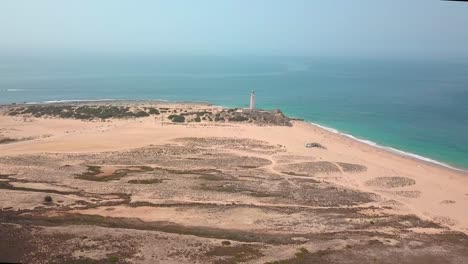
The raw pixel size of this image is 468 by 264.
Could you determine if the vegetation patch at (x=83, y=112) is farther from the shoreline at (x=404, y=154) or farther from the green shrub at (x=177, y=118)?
the shoreline at (x=404, y=154)

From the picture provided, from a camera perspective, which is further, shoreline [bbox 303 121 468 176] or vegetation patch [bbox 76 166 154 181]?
shoreline [bbox 303 121 468 176]

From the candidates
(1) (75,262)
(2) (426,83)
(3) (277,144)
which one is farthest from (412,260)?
(2) (426,83)

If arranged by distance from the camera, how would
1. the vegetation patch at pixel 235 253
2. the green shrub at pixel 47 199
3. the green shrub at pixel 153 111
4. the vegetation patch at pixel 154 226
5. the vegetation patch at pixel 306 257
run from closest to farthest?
the vegetation patch at pixel 235 253 < the vegetation patch at pixel 306 257 < the vegetation patch at pixel 154 226 < the green shrub at pixel 47 199 < the green shrub at pixel 153 111

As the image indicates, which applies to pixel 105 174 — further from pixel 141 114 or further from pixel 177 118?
pixel 141 114

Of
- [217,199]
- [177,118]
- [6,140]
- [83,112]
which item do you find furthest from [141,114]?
[217,199]

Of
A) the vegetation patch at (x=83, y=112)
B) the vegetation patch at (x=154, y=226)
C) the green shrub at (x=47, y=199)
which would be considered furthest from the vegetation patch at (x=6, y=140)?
the vegetation patch at (x=154, y=226)

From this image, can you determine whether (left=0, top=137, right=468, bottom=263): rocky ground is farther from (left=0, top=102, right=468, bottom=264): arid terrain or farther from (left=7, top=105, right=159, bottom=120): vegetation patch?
(left=7, top=105, right=159, bottom=120): vegetation patch

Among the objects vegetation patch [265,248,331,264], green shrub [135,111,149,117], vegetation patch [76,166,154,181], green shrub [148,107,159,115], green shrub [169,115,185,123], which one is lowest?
vegetation patch [265,248,331,264]

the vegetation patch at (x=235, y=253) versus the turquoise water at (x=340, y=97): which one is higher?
the turquoise water at (x=340, y=97)

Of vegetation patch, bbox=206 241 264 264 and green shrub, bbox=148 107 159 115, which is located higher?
green shrub, bbox=148 107 159 115

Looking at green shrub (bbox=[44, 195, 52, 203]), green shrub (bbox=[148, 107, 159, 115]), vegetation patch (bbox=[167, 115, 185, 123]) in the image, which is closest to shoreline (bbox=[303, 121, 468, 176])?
vegetation patch (bbox=[167, 115, 185, 123])
